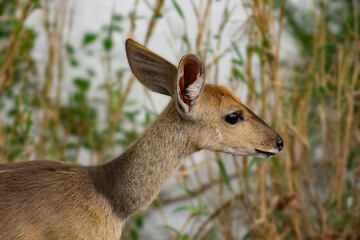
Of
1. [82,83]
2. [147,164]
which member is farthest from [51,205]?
[82,83]

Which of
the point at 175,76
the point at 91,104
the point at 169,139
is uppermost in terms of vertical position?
the point at 175,76

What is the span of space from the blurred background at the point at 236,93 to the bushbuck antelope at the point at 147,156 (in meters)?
0.55

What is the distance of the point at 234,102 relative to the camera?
1837 mm

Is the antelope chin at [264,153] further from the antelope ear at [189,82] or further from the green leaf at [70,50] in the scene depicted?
the green leaf at [70,50]

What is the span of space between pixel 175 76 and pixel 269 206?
1164 millimetres

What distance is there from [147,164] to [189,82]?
0.26m

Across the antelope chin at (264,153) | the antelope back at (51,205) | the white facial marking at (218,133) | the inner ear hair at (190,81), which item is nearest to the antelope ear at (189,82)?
the inner ear hair at (190,81)

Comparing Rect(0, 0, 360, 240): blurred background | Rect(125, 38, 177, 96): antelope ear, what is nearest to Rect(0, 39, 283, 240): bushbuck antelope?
Rect(125, 38, 177, 96): antelope ear

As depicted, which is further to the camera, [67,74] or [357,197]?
[67,74]

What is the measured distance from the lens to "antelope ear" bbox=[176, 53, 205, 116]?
1.67 meters

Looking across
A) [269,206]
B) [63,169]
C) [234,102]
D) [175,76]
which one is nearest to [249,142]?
[234,102]

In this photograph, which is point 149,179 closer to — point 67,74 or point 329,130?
point 329,130

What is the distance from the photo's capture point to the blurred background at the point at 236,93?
259 centimetres

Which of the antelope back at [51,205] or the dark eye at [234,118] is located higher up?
the dark eye at [234,118]
